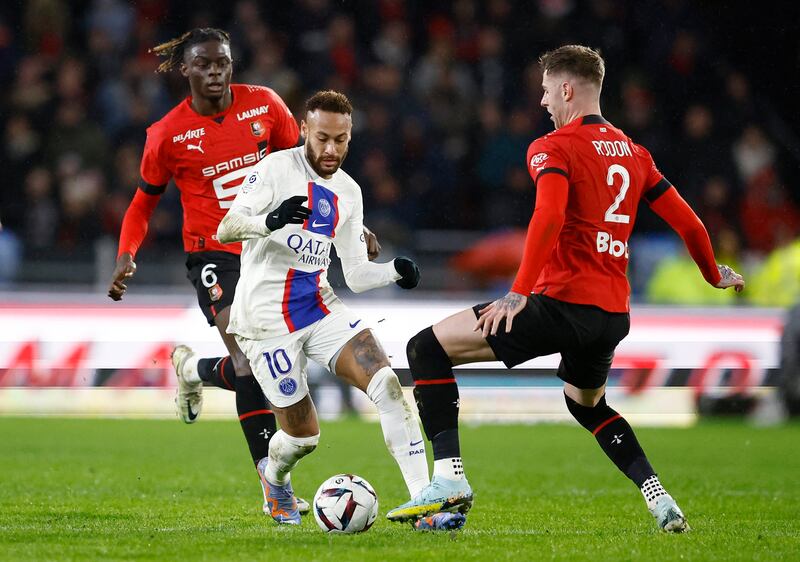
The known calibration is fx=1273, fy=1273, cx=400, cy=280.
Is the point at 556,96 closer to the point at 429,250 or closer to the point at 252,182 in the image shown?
the point at 252,182

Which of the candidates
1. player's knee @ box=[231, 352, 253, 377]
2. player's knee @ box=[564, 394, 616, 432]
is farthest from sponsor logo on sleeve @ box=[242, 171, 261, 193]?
player's knee @ box=[564, 394, 616, 432]

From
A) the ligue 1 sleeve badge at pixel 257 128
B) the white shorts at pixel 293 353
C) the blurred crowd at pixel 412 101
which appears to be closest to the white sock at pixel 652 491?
the white shorts at pixel 293 353

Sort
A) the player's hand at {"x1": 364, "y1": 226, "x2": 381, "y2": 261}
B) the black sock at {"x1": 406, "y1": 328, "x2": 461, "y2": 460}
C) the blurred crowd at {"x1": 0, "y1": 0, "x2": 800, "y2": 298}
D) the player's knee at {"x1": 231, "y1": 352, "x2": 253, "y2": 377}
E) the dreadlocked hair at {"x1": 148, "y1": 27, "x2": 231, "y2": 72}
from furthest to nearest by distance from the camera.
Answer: the blurred crowd at {"x1": 0, "y1": 0, "x2": 800, "y2": 298} < the dreadlocked hair at {"x1": 148, "y1": 27, "x2": 231, "y2": 72} < the player's knee at {"x1": 231, "y1": 352, "x2": 253, "y2": 377} < the player's hand at {"x1": 364, "y1": 226, "x2": 381, "y2": 261} < the black sock at {"x1": 406, "y1": 328, "x2": 461, "y2": 460}

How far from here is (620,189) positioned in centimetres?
545

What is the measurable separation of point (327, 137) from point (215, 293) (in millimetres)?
1375

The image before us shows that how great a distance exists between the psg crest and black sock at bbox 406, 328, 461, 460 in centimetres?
199

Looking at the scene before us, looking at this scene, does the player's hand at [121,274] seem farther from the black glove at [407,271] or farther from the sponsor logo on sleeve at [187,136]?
the black glove at [407,271]

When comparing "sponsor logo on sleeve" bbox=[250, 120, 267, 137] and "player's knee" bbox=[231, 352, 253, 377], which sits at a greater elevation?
"sponsor logo on sleeve" bbox=[250, 120, 267, 137]

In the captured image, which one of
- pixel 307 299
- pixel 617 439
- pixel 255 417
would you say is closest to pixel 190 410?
pixel 255 417

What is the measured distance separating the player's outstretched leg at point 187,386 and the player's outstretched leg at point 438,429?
90.5 inches

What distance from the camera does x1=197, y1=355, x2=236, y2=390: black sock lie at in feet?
22.2

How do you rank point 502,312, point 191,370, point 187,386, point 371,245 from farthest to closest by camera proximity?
point 187,386 → point 191,370 → point 371,245 → point 502,312

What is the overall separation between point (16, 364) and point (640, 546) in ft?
26.1

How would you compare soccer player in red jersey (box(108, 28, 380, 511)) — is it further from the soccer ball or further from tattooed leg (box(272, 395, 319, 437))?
the soccer ball
